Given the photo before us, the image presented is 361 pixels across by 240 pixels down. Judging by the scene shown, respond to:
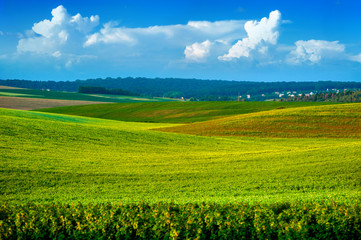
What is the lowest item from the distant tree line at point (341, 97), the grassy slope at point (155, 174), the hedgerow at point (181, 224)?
the grassy slope at point (155, 174)

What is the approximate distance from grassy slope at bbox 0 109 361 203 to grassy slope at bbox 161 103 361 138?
21360 mm

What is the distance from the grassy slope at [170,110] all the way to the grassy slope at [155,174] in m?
50.8

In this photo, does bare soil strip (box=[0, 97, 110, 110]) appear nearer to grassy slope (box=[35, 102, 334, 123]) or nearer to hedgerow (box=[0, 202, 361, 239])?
grassy slope (box=[35, 102, 334, 123])

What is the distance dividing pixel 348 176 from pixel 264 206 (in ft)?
32.0

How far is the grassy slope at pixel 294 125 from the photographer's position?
46.4 meters

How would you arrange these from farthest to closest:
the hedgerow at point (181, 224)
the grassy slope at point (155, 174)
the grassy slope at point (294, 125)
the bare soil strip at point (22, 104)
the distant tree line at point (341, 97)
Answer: the distant tree line at point (341, 97), the bare soil strip at point (22, 104), the grassy slope at point (294, 125), the grassy slope at point (155, 174), the hedgerow at point (181, 224)

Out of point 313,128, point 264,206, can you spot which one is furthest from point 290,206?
point 313,128

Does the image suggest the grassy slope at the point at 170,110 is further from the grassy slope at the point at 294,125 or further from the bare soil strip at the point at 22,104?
the grassy slope at the point at 294,125

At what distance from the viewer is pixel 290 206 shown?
1041cm

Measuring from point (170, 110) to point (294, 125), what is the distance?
50.1 meters

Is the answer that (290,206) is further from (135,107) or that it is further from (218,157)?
(135,107)

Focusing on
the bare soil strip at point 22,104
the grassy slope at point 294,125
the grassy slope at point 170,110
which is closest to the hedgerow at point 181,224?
the grassy slope at point 294,125

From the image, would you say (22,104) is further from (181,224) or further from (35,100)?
(181,224)

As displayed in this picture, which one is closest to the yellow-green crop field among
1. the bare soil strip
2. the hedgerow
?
the hedgerow
